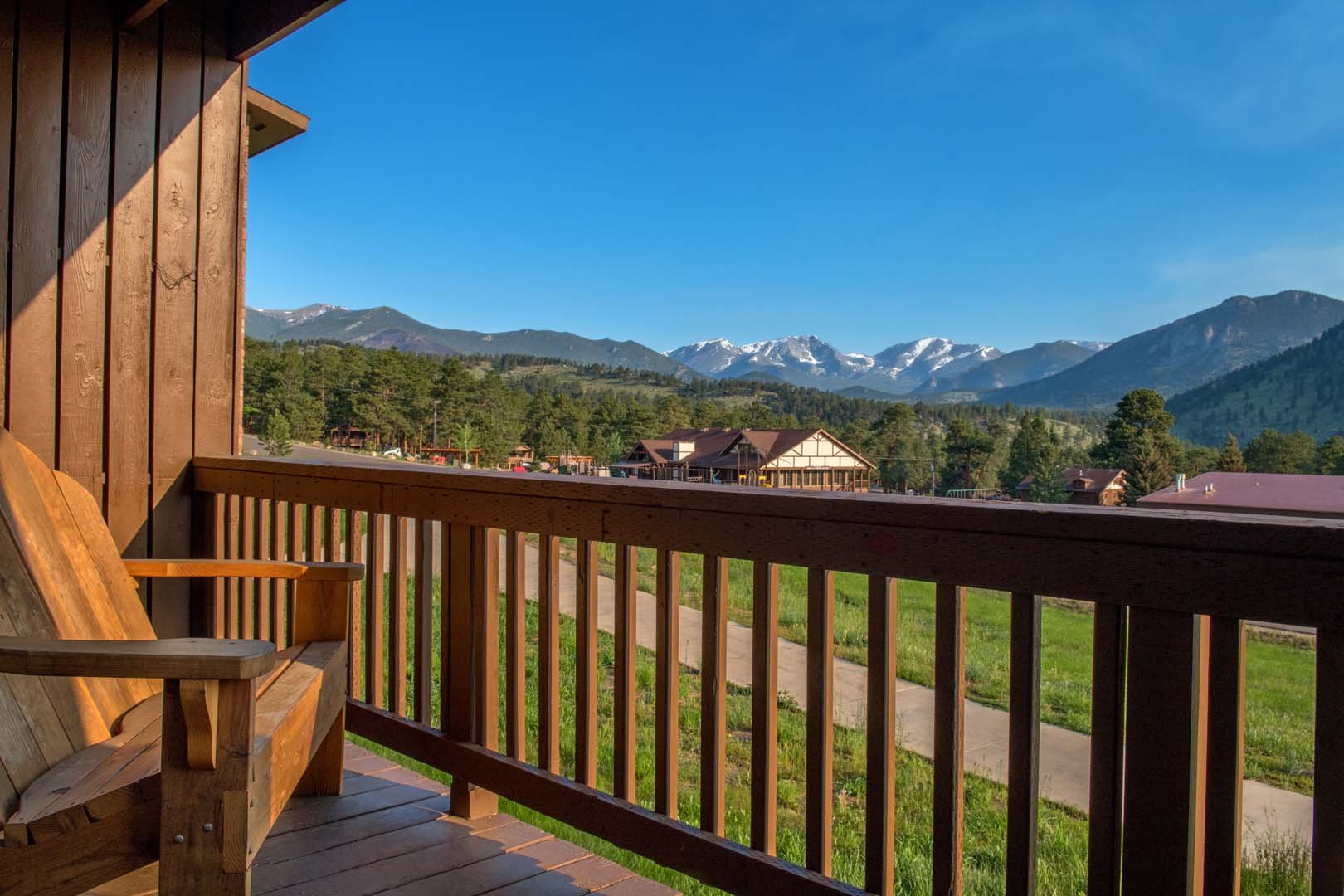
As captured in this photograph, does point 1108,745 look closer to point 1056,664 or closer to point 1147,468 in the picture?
point 1056,664

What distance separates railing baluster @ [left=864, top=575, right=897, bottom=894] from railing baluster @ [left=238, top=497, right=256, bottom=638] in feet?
7.10

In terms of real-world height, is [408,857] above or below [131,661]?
below

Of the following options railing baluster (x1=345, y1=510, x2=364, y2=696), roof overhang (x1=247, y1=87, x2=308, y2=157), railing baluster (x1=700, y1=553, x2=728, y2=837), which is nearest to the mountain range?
roof overhang (x1=247, y1=87, x2=308, y2=157)

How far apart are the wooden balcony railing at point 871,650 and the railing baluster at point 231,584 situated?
0.67m

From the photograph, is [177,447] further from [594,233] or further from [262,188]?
[594,233]

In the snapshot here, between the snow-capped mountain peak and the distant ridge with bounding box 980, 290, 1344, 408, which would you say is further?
the snow-capped mountain peak

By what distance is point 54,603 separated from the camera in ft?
5.38

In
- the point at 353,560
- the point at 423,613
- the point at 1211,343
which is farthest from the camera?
the point at 1211,343

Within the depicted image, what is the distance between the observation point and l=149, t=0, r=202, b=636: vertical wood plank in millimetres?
2697

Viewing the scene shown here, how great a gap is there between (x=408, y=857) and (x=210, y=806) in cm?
80

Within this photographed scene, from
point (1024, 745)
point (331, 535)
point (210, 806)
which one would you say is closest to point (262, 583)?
point (331, 535)

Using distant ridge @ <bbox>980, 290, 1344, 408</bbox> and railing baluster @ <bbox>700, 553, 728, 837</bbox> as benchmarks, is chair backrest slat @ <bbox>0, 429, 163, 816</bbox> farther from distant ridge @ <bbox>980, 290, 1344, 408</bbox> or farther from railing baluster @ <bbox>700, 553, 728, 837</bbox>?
distant ridge @ <bbox>980, 290, 1344, 408</bbox>

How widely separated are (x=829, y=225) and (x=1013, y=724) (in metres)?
94.6

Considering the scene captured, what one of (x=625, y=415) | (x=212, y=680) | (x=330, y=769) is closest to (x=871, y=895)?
(x=212, y=680)
